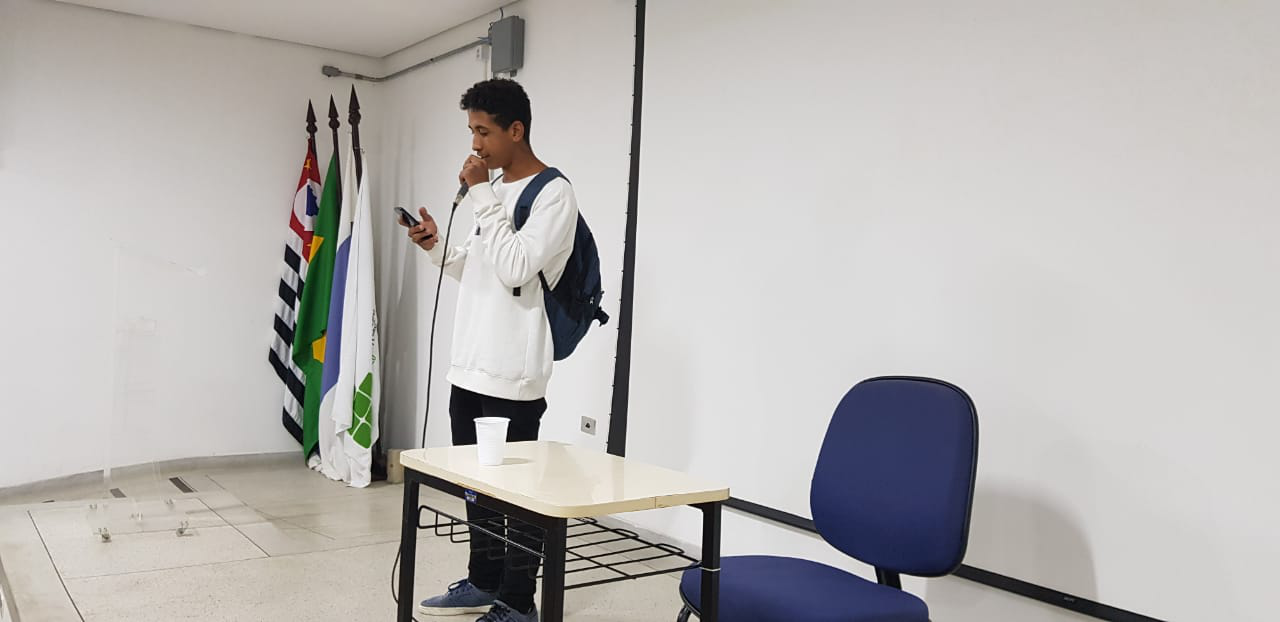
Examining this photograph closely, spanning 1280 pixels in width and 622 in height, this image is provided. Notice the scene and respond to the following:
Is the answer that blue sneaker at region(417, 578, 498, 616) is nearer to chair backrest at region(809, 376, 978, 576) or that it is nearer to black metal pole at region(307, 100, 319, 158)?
chair backrest at region(809, 376, 978, 576)

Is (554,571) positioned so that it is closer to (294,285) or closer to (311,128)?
(294,285)

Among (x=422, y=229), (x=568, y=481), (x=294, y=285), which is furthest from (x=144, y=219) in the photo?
(x=568, y=481)

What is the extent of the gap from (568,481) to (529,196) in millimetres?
1037

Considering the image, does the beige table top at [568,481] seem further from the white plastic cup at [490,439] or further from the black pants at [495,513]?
the black pants at [495,513]

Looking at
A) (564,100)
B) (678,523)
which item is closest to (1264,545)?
(678,523)

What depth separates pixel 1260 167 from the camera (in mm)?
2059

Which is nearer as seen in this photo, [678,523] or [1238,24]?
[1238,24]

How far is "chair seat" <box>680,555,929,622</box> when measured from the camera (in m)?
1.84

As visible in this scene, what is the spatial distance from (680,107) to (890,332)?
4.20ft

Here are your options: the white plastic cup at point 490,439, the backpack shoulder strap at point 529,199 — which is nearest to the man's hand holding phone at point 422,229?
the backpack shoulder strap at point 529,199

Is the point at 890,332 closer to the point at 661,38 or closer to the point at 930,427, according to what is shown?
the point at 930,427

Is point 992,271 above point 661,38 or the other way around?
the other way around

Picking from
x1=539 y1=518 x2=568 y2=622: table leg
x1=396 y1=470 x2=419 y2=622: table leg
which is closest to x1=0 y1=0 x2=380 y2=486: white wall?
x1=396 y1=470 x2=419 y2=622: table leg

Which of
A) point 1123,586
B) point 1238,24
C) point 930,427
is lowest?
point 1123,586
